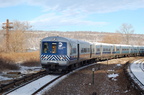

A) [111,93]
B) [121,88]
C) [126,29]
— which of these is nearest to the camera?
[111,93]

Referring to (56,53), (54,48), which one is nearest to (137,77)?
(56,53)

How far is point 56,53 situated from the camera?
15.3 m

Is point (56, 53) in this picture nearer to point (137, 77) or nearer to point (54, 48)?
point (54, 48)

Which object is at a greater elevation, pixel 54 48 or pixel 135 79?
pixel 54 48

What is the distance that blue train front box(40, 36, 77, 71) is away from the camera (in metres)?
15.2

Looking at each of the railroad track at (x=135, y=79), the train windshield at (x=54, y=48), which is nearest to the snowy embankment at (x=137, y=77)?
the railroad track at (x=135, y=79)

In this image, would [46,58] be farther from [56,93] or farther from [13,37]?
[13,37]

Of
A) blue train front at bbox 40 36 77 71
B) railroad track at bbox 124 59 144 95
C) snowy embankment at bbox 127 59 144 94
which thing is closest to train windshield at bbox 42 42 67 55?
blue train front at bbox 40 36 77 71

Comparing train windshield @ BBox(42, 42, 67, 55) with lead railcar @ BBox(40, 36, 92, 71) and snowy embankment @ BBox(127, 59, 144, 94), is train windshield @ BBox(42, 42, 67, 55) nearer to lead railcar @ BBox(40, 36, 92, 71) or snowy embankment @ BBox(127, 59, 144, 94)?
lead railcar @ BBox(40, 36, 92, 71)

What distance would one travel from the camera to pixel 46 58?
15383 millimetres

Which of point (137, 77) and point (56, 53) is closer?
point (137, 77)

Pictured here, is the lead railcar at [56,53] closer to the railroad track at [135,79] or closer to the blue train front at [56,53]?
the blue train front at [56,53]

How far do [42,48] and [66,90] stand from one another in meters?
6.26

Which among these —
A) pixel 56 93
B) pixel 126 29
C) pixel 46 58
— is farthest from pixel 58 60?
pixel 126 29
